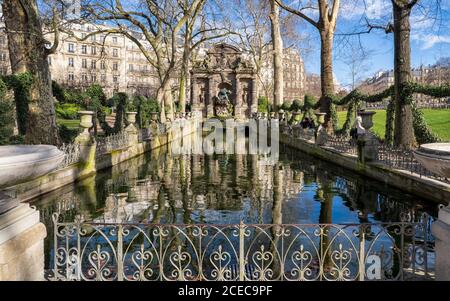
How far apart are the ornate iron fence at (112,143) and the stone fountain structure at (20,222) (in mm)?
10865

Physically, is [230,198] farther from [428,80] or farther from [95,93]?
[428,80]

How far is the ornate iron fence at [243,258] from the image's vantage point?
4316 mm

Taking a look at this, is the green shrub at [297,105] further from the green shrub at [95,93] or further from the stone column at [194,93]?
the stone column at [194,93]

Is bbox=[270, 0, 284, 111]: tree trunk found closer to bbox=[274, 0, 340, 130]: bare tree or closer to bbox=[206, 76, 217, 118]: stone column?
bbox=[274, 0, 340, 130]: bare tree

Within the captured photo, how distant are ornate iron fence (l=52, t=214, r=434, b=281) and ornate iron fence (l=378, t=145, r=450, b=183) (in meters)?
3.61

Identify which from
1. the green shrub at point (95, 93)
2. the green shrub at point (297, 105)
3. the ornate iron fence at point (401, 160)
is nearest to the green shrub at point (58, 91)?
the green shrub at point (95, 93)

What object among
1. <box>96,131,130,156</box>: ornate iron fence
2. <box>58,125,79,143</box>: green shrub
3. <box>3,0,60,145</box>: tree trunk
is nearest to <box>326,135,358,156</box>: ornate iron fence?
<box>96,131,130,156</box>: ornate iron fence

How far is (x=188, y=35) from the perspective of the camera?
3088 cm

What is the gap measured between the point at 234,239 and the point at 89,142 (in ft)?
27.4

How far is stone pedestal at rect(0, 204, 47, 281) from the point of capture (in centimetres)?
352

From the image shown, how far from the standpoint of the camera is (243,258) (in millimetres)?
4531

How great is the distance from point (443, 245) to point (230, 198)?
6498mm
